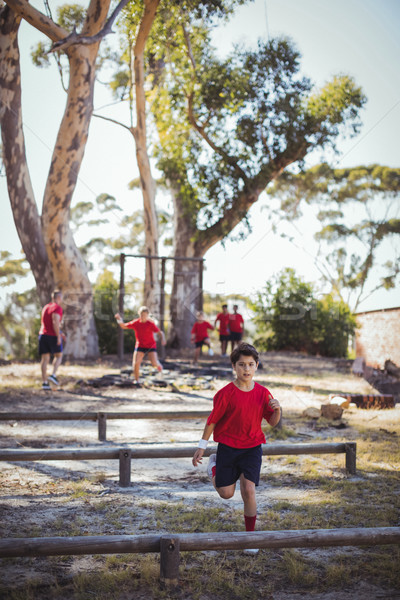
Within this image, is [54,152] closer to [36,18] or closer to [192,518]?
[36,18]

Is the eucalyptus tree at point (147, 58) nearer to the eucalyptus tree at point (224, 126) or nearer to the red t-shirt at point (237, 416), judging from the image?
the eucalyptus tree at point (224, 126)

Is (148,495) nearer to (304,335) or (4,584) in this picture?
(4,584)

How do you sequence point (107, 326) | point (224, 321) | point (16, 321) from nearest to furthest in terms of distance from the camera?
point (224, 321)
point (107, 326)
point (16, 321)

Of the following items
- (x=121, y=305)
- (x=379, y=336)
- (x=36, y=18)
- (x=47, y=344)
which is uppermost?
(x=36, y=18)

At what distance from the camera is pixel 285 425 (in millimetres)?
8438

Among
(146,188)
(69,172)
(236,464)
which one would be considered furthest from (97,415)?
(146,188)

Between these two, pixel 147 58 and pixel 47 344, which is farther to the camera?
pixel 147 58

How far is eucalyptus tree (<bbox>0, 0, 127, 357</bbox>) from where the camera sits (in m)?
17.2

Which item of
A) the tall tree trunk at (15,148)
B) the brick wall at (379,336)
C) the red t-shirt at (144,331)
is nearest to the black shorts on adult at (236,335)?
the brick wall at (379,336)

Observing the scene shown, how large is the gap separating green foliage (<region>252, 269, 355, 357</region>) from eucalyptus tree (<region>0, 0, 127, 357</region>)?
937 cm

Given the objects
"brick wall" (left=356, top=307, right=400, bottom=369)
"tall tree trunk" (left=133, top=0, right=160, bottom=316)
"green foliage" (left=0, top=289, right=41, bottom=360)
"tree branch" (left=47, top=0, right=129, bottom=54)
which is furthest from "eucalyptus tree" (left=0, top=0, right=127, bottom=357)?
"green foliage" (left=0, top=289, right=41, bottom=360)

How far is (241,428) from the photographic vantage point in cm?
399

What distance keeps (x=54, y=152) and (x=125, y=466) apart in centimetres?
1444

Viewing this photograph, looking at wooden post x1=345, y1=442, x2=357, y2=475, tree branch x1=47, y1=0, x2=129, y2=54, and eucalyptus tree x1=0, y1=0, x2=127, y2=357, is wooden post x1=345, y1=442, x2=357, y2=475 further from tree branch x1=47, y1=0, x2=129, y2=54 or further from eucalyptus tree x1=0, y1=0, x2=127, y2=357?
eucalyptus tree x1=0, y1=0, x2=127, y2=357
